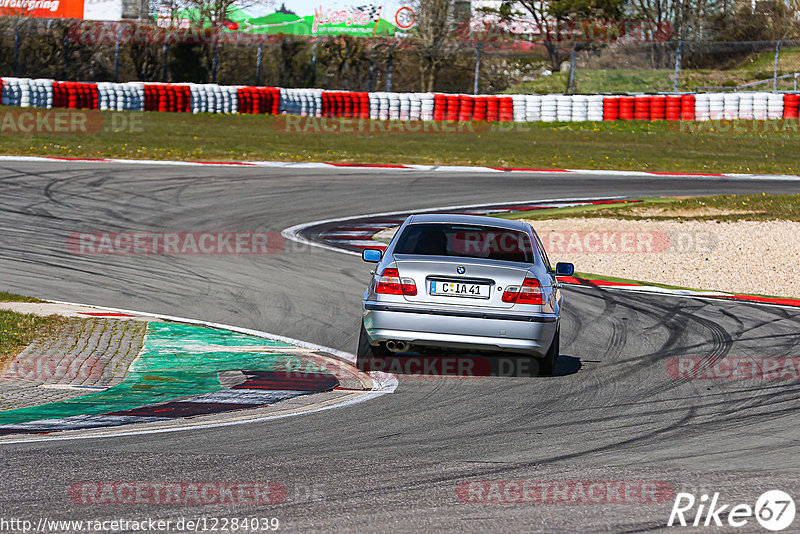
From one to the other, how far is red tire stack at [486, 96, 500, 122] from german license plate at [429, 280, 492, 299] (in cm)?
2796

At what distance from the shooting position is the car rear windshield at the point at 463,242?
8.80 meters

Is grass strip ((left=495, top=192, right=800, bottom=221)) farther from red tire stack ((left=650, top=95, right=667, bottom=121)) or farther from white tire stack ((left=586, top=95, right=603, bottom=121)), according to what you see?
white tire stack ((left=586, top=95, right=603, bottom=121))

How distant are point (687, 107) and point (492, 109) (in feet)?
22.2

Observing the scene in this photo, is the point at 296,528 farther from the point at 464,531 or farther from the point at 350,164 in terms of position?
the point at 350,164

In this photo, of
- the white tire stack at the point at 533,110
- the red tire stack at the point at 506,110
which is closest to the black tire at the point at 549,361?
the red tire stack at the point at 506,110

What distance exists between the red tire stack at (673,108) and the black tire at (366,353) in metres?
29.3

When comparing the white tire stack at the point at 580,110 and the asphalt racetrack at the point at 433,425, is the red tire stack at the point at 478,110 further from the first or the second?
the asphalt racetrack at the point at 433,425

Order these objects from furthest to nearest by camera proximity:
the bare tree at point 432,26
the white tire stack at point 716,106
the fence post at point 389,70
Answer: the bare tree at point 432,26, the fence post at point 389,70, the white tire stack at point 716,106

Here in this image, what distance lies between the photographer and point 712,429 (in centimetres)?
666

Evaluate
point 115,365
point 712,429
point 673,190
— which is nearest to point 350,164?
point 673,190

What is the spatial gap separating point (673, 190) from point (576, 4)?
34.2 m

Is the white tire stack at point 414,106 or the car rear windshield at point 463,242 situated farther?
the white tire stack at point 414,106

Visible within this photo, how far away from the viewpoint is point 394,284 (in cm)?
833

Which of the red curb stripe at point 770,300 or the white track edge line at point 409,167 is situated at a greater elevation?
the white track edge line at point 409,167
